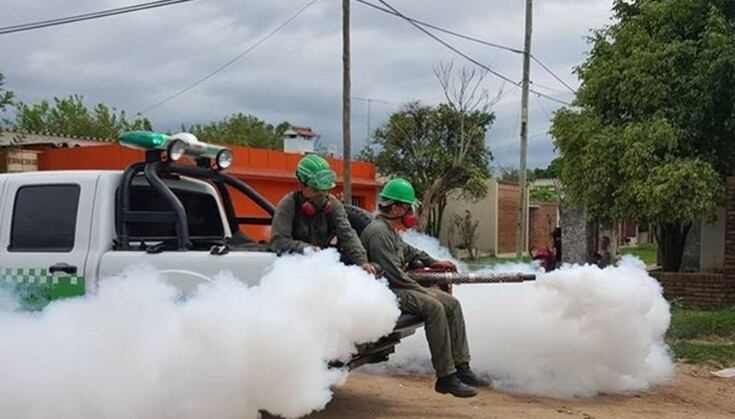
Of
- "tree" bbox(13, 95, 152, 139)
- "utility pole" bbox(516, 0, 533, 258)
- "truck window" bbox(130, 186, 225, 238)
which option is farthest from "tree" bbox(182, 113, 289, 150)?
"truck window" bbox(130, 186, 225, 238)

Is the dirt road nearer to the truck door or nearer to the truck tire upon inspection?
the truck tire

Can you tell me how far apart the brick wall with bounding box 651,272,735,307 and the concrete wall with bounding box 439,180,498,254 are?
19493 millimetres


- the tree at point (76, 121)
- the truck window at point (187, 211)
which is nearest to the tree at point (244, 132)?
the tree at point (76, 121)

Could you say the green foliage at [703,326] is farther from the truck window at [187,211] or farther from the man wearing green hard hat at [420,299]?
the truck window at [187,211]

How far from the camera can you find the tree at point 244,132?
46.9 meters

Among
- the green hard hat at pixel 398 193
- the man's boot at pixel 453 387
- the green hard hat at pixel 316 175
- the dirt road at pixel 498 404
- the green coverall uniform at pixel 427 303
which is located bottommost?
the dirt road at pixel 498 404

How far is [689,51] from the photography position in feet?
44.4

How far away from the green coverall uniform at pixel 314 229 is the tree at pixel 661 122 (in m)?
7.97

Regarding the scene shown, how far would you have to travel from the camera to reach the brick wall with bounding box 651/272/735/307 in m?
12.9

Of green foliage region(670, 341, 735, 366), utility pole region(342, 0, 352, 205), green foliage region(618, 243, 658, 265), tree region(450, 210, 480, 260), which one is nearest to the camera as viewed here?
green foliage region(670, 341, 735, 366)

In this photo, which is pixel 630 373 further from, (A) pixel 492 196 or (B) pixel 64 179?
(A) pixel 492 196

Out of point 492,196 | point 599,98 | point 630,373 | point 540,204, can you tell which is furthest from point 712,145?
point 540,204

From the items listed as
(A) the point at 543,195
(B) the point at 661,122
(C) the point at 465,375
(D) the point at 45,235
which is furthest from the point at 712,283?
(A) the point at 543,195

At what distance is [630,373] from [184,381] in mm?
4358
